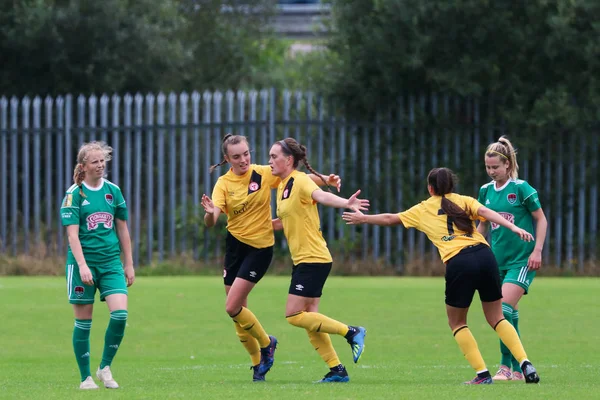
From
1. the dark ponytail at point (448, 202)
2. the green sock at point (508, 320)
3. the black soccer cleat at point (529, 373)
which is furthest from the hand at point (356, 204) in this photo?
the black soccer cleat at point (529, 373)

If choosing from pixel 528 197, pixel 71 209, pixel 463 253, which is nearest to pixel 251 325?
pixel 71 209

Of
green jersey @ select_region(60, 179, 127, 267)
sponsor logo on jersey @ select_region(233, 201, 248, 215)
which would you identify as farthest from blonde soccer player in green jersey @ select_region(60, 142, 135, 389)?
sponsor logo on jersey @ select_region(233, 201, 248, 215)

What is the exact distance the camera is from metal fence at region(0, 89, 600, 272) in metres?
19.4

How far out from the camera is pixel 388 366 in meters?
10.4

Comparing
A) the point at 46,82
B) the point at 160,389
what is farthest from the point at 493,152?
the point at 46,82

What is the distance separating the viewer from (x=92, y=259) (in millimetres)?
8570

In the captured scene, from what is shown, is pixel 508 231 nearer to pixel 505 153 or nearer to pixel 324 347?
pixel 505 153

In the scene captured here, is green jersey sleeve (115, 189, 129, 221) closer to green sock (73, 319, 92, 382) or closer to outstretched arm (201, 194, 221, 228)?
outstretched arm (201, 194, 221, 228)

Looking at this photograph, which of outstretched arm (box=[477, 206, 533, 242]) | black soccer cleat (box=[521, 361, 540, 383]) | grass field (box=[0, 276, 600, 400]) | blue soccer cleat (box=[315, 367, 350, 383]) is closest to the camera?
grass field (box=[0, 276, 600, 400])

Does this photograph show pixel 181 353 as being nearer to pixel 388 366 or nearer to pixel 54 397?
pixel 388 366

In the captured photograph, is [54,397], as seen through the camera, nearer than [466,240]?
Yes

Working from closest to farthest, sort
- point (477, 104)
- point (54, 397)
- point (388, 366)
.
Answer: point (54, 397) → point (388, 366) → point (477, 104)

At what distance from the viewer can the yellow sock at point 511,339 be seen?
839 centimetres

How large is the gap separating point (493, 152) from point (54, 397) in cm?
399
